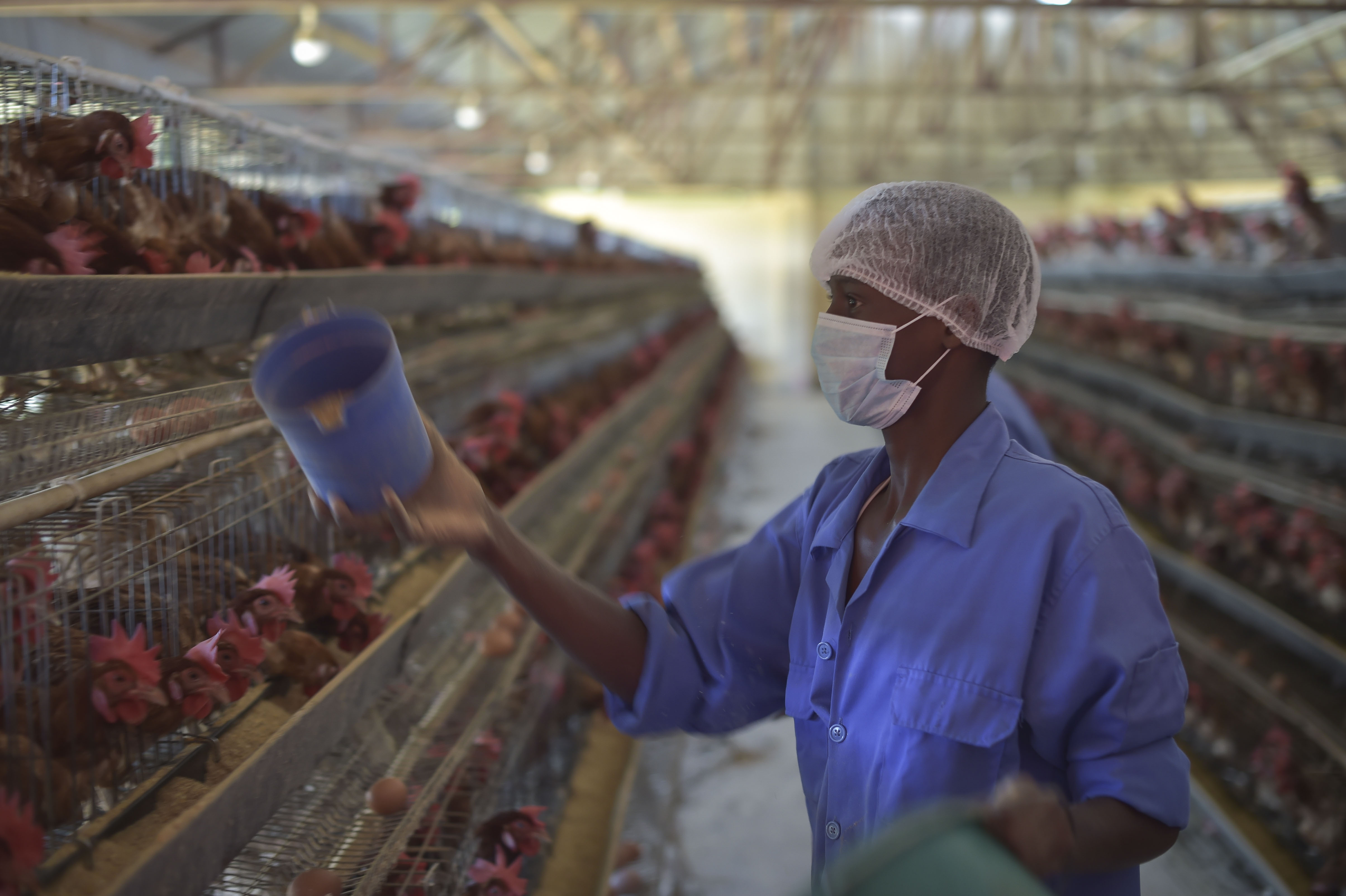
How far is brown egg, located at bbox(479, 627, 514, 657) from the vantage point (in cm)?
245

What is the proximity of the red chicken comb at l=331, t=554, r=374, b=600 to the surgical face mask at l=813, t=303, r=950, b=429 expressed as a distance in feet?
3.32

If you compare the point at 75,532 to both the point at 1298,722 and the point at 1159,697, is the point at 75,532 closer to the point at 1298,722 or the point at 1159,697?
the point at 1159,697

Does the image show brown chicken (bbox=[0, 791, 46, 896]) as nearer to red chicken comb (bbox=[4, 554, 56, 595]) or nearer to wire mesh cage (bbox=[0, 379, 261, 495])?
red chicken comb (bbox=[4, 554, 56, 595])

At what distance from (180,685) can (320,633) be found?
47 centimetres

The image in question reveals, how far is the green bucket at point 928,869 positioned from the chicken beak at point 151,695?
89cm

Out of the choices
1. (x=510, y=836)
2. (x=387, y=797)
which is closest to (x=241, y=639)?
(x=387, y=797)

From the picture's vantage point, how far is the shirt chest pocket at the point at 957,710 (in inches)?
46.6

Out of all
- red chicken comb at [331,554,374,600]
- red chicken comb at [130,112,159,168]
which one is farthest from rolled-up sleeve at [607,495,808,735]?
red chicken comb at [130,112,159,168]

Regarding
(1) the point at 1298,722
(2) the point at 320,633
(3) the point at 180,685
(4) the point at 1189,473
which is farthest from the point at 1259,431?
Answer: (3) the point at 180,685

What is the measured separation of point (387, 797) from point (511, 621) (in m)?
0.90

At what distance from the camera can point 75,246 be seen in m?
1.39

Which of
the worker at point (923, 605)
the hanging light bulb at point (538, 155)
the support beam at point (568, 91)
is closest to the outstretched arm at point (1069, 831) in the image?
the worker at point (923, 605)

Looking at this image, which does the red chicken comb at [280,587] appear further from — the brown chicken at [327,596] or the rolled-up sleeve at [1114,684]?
the rolled-up sleeve at [1114,684]

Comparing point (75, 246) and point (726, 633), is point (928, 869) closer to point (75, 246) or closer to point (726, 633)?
point (726, 633)
